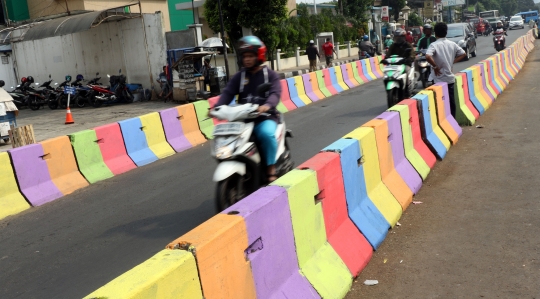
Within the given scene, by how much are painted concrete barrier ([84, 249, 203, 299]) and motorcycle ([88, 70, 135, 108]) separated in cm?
1962

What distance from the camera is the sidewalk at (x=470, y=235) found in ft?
14.8

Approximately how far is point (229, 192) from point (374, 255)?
1373mm

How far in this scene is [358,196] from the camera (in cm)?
559

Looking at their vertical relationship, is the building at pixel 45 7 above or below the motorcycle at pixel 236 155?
above

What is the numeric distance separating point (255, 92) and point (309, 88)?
12051 mm

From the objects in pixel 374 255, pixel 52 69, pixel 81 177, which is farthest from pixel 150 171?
pixel 52 69

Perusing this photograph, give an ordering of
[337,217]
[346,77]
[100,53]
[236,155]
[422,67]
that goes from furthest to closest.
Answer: [100,53], [346,77], [422,67], [236,155], [337,217]

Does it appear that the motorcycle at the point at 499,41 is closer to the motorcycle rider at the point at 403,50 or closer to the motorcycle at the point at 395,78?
the motorcycle rider at the point at 403,50

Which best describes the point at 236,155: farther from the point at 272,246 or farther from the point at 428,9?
the point at 428,9

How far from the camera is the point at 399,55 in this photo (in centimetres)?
1332

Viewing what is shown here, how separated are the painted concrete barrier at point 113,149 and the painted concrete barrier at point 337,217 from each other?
501cm

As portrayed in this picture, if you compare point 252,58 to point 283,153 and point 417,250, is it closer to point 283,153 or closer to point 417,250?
point 283,153

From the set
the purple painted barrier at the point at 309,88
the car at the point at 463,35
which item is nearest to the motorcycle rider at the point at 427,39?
the purple painted barrier at the point at 309,88

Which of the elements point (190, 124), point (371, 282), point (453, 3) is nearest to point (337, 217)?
point (371, 282)
